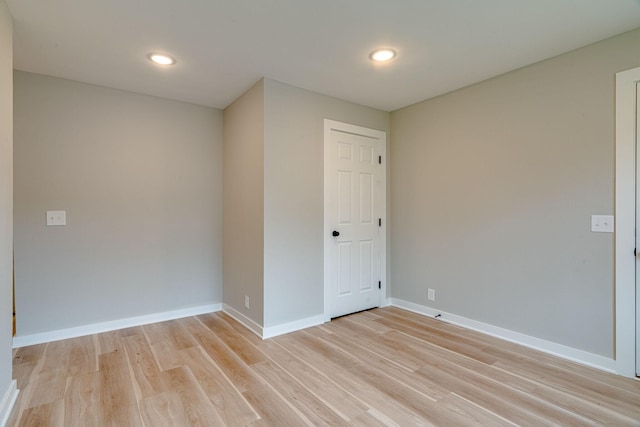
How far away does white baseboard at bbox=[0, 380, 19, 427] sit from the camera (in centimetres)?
A: 175

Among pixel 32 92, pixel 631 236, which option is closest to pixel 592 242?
pixel 631 236

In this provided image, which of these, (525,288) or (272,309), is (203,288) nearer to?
(272,309)

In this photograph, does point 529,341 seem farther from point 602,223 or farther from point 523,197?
point 523,197

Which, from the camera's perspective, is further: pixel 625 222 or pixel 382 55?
pixel 382 55

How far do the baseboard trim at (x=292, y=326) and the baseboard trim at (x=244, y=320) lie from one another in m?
0.08

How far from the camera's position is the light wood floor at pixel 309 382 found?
5.95ft

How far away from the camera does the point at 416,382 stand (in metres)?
2.17

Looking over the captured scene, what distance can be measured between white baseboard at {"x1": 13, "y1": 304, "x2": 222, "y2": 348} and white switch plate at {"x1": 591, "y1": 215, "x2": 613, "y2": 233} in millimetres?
3805

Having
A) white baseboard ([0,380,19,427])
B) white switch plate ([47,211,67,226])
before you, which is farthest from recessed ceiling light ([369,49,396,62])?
white baseboard ([0,380,19,427])

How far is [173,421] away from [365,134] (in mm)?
3225

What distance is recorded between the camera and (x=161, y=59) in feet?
8.48

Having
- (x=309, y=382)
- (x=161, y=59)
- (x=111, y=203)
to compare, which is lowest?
(x=309, y=382)

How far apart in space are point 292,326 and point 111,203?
2.25 m

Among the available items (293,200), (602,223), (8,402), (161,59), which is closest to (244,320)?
(293,200)
